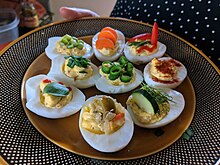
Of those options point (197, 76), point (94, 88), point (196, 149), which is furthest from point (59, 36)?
point (196, 149)

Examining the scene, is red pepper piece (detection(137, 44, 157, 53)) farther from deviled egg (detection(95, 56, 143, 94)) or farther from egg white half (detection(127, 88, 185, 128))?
egg white half (detection(127, 88, 185, 128))

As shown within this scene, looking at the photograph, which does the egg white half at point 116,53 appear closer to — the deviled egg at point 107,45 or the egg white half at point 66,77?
the deviled egg at point 107,45

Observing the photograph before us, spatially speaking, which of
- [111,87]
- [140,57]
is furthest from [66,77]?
[140,57]

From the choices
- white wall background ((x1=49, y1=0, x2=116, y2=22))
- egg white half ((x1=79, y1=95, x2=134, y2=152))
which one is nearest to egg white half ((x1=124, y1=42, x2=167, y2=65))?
egg white half ((x1=79, y1=95, x2=134, y2=152))

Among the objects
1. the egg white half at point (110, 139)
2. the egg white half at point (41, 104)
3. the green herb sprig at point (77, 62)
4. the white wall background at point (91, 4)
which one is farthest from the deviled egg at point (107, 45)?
the white wall background at point (91, 4)

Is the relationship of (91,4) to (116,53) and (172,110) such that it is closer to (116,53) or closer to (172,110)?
(116,53)

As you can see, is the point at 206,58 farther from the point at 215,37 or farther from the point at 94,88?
the point at 94,88
